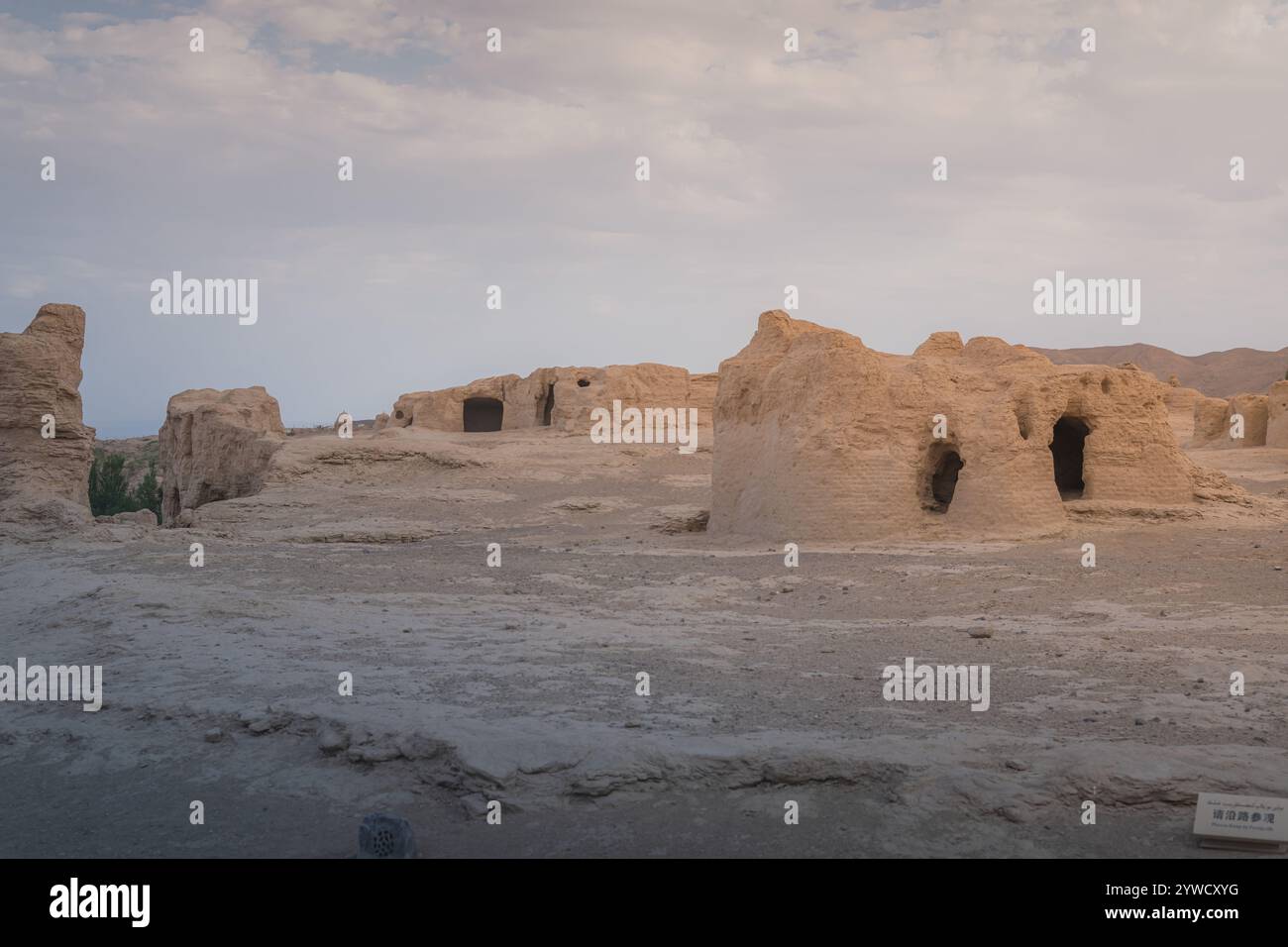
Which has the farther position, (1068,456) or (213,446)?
(213,446)

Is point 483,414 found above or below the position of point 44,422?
above

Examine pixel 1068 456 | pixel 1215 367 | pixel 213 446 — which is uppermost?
pixel 1215 367

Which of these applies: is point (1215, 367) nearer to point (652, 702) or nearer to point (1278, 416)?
point (1278, 416)

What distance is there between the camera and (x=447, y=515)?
71.1ft

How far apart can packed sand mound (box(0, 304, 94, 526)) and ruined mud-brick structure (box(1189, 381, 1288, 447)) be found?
27.9 metres

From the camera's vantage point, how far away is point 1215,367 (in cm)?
7519

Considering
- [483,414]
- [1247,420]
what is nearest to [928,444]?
[1247,420]

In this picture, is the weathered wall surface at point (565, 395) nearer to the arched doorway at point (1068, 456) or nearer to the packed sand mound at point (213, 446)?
the packed sand mound at point (213, 446)

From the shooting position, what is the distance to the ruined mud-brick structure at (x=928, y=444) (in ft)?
47.0

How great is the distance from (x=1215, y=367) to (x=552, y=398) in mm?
58736

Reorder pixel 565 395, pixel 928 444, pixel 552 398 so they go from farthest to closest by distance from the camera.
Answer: pixel 552 398, pixel 565 395, pixel 928 444

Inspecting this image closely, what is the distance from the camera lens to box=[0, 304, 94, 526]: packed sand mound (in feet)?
50.8
